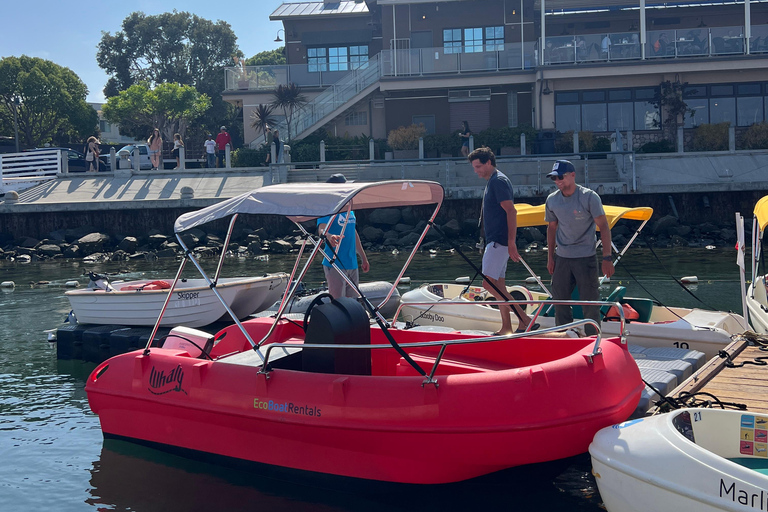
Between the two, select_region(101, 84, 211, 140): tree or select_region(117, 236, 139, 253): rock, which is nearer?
select_region(117, 236, 139, 253): rock

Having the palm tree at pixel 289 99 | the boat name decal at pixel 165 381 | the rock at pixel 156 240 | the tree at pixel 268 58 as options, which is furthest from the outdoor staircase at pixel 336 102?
the tree at pixel 268 58

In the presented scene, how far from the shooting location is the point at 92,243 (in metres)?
25.8

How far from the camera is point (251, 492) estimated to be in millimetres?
6449

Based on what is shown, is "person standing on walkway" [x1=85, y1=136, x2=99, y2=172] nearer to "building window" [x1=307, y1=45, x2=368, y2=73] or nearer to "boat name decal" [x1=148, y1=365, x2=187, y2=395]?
"building window" [x1=307, y1=45, x2=368, y2=73]

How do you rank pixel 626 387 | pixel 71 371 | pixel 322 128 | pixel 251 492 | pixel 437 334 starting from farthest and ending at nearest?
1. pixel 322 128
2. pixel 71 371
3. pixel 437 334
4. pixel 251 492
5. pixel 626 387

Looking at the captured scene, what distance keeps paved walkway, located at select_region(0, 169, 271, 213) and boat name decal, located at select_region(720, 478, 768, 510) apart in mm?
23678

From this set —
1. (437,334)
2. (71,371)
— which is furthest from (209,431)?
(71,371)

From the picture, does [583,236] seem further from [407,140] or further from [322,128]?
[322,128]

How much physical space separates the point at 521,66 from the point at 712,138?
27.5 feet

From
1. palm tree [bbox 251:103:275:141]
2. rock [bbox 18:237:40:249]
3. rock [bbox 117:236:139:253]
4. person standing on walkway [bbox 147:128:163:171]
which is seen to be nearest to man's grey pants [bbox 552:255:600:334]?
rock [bbox 117:236:139:253]

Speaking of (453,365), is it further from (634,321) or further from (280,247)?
(280,247)

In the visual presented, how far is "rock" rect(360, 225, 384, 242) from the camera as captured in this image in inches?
1004

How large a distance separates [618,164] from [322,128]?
1372cm

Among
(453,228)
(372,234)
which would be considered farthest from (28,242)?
(453,228)
